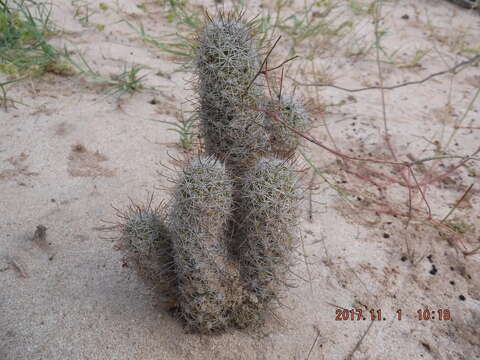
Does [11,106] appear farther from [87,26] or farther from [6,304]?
[6,304]

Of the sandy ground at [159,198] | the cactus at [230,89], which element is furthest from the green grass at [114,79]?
the cactus at [230,89]

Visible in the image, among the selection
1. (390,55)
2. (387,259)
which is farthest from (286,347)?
(390,55)

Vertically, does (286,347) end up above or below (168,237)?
below

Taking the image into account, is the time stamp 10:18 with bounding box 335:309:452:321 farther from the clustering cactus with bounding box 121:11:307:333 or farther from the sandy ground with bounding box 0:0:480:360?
the clustering cactus with bounding box 121:11:307:333

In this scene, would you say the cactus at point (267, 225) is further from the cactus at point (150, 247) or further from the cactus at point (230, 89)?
the cactus at point (150, 247)

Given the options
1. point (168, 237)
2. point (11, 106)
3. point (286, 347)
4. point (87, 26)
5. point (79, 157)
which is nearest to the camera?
point (168, 237)

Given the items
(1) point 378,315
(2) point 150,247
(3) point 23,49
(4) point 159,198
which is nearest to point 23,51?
(3) point 23,49

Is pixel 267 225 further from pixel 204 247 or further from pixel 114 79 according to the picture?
pixel 114 79

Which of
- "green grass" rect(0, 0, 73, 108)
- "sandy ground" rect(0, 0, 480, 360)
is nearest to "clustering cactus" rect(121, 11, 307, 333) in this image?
"sandy ground" rect(0, 0, 480, 360)
